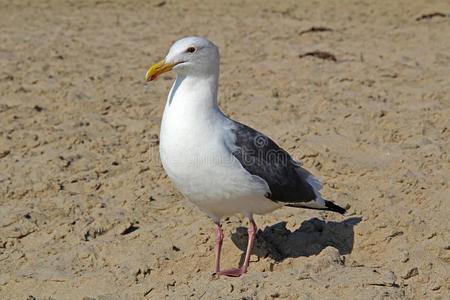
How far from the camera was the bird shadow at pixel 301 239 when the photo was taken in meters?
4.13

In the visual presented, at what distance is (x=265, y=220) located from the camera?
4.64 meters

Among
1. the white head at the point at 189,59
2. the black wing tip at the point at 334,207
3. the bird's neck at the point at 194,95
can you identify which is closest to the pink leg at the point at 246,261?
the black wing tip at the point at 334,207

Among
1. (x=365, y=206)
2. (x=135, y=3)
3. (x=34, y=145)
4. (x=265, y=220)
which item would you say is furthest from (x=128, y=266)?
(x=135, y=3)

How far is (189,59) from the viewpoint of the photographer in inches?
143

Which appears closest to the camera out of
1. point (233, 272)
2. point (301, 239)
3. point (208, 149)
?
Answer: point (208, 149)

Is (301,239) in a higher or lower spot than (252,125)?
lower

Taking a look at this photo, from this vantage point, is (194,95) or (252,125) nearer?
(194,95)

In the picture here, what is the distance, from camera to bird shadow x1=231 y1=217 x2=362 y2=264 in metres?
4.13

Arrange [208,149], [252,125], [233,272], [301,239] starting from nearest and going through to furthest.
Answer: [208,149]
[233,272]
[301,239]
[252,125]

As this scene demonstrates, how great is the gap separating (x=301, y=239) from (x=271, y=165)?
2.15ft

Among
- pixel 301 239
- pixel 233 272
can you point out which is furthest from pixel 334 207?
pixel 233 272

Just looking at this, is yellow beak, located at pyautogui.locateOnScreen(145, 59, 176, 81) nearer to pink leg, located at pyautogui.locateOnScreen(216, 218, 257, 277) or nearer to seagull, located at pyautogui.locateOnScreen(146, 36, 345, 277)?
seagull, located at pyautogui.locateOnScreen(146, 36, 345, 277)

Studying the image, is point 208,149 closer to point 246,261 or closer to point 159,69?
point 159,69

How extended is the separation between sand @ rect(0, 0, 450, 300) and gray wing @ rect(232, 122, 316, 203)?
40cm
